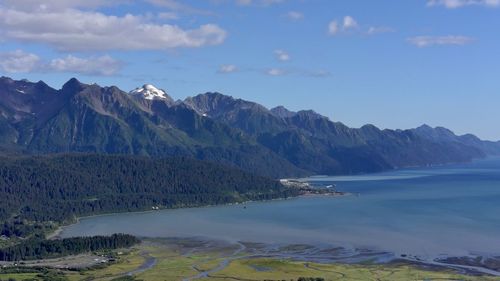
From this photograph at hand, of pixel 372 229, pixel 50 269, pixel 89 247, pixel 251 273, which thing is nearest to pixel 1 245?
pixel 89 247

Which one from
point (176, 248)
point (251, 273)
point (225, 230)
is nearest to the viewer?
point (251, 273)

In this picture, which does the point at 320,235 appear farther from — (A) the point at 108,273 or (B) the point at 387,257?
(A) the point at 108,273

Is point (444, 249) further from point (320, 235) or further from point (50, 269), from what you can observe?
point (50, 269)

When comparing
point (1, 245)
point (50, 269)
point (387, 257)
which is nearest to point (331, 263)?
point (387, 257)

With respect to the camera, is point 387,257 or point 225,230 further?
point 225,230

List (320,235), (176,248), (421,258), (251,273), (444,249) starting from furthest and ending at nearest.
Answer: (320,235)
(176,248)
(444,249)
(421,258)
(251,273)

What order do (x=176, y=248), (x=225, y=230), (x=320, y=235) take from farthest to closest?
(x=225, y=230)
(x=320, y=235)
(x=176, y=248)
